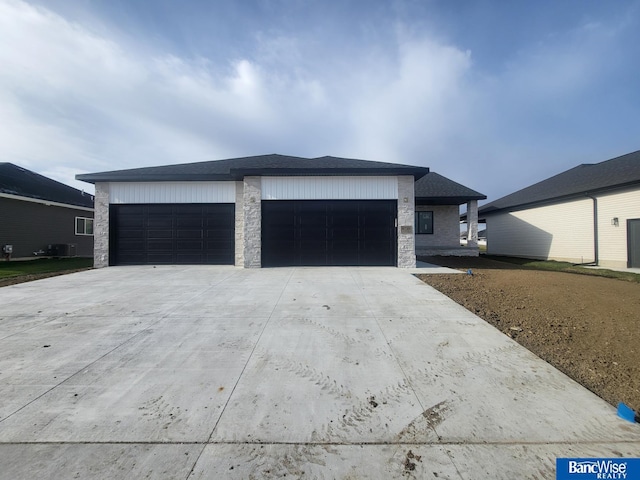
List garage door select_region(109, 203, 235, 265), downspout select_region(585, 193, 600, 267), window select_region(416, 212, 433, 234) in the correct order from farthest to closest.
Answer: window select_region(416, 212, 433, 234) → downspout select_region(585, 193, 600, 267) → garage door select_region(109, 203, 235, 265)

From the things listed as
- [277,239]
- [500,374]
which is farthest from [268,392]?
[277,239]

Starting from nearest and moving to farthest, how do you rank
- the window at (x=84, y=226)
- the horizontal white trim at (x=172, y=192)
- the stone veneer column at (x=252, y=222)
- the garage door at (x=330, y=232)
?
the stone veneer column at (x=252, y=222) → the garage door at (x=330, y=232) → the horizontal white trim at (x=172, y=192) → the window at (x=84, y=226)

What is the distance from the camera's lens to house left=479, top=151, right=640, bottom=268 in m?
12.5

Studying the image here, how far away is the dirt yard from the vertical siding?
166 inches

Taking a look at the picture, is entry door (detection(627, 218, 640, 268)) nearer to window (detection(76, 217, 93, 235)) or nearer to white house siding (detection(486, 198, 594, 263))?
white house siding (detection(486, 198, 594, 263))

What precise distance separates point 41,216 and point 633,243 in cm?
3058

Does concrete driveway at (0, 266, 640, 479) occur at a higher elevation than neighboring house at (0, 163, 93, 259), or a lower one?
lower

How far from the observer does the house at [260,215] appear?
449 inches

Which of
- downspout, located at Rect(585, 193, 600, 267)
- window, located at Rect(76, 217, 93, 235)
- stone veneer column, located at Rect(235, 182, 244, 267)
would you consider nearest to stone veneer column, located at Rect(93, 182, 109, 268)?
stone veneer column, located at Rect(235, 182, 244, 267)

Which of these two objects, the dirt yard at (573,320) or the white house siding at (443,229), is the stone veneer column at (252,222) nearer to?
the dirt yard at (573,320)

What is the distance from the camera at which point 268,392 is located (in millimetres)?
2902

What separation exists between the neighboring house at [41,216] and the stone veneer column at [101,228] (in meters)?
7.10

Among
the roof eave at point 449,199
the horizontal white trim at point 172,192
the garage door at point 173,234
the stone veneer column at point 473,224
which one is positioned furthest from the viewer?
the stone veneer column at point 473,224

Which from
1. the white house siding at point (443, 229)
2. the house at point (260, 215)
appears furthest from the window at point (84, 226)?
the white house siding at point (443, 229)
